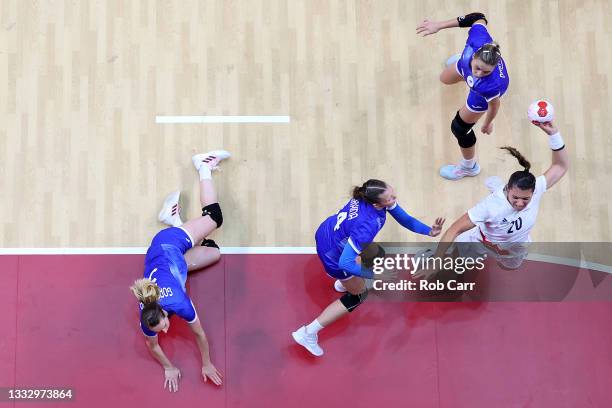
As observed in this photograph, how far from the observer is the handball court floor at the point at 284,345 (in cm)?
750

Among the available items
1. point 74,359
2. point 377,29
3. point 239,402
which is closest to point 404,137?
point 377,29

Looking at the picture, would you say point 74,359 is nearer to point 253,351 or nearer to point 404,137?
point 253,351

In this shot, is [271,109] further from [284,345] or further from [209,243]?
[284,345]

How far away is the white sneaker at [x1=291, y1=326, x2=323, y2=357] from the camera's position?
746cm

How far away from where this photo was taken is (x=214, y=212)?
25.1 feet

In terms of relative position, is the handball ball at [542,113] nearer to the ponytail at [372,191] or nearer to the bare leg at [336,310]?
the ponytail at [372,191]

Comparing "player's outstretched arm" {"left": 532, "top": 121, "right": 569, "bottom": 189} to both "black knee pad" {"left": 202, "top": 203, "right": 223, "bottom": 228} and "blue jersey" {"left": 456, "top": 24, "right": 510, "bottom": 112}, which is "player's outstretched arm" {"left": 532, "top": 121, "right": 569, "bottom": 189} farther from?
"black knee pad" {"left": 202, "top": 203, "right": 223, "bottom": 228}

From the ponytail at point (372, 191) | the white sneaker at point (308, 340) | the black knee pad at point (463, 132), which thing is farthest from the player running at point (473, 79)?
the white sneaker at point (308, 340)

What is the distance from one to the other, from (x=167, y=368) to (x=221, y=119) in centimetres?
285

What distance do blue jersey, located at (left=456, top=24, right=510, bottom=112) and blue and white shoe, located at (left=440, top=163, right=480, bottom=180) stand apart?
85 cm

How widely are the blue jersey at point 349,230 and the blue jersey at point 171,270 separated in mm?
1427

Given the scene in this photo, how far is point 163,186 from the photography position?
796 centimetres

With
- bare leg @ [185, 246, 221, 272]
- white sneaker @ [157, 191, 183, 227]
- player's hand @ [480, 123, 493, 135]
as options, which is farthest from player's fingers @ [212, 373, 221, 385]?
player's hand @ [480, 123, 493, 135]

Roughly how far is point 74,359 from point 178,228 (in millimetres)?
1802
